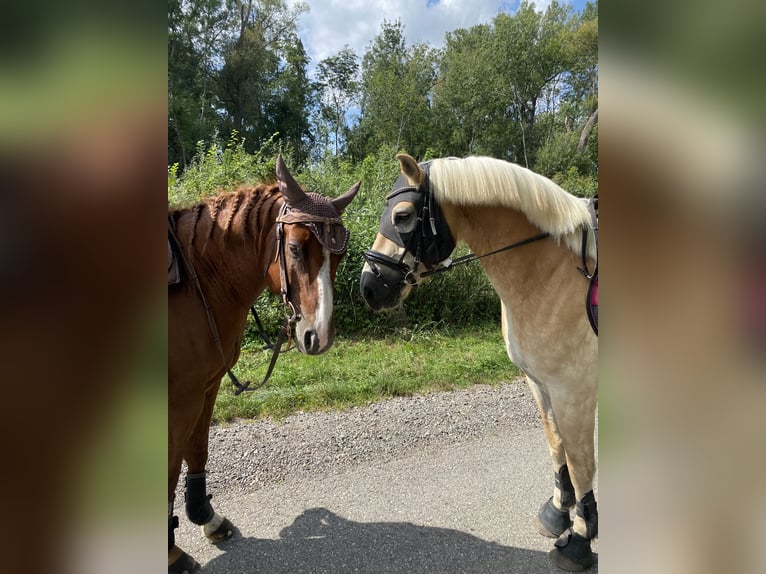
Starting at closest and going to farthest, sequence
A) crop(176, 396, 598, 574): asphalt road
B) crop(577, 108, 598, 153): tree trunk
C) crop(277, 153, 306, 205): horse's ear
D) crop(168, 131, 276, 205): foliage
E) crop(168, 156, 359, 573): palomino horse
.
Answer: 1. crop(577, 108, 598, 153): tree trunk
2. crop(168, 156, 359, 573): palomino horse
3. crop(277, 153, 306, 205): horse's ear
4. crop(176, 396, 598, 574): asphalt road
5. crop(168, 131, 276, 205): foliage

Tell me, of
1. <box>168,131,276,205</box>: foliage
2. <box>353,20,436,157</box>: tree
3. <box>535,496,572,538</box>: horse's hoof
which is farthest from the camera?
<box>353,20,436,157</box>: tree

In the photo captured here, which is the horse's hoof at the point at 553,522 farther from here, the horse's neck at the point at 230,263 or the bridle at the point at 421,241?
the horse's neck at the point at 230,263

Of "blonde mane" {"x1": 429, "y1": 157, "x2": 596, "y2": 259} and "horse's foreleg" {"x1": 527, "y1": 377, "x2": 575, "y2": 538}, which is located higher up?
"blonde mane" {"x1": 429, "y1": 157, "x2": 596, "y2": 259}

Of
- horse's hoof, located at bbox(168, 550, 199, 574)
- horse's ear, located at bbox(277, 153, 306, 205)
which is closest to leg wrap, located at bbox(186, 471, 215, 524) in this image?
horse's hoof, located at bbox(168, 550, 199, 574)

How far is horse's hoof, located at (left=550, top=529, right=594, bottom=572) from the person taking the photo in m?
2.12

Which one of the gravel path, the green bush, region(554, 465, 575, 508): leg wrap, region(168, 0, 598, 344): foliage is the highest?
region(168, 0, 598, 344): foliage

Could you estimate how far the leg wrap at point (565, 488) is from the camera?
93.4 inches

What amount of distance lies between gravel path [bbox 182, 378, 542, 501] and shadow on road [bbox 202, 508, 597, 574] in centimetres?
52

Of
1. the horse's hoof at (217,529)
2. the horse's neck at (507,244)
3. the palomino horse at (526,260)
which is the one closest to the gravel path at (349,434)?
the horse's hoof at (217,529)

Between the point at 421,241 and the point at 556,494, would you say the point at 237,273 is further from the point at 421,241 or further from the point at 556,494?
the point at 556,494

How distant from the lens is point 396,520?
2432 mm

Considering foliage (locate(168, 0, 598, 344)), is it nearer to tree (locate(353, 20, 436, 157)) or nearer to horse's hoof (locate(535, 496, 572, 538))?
tree (locate(353, 20, 436, 157))
